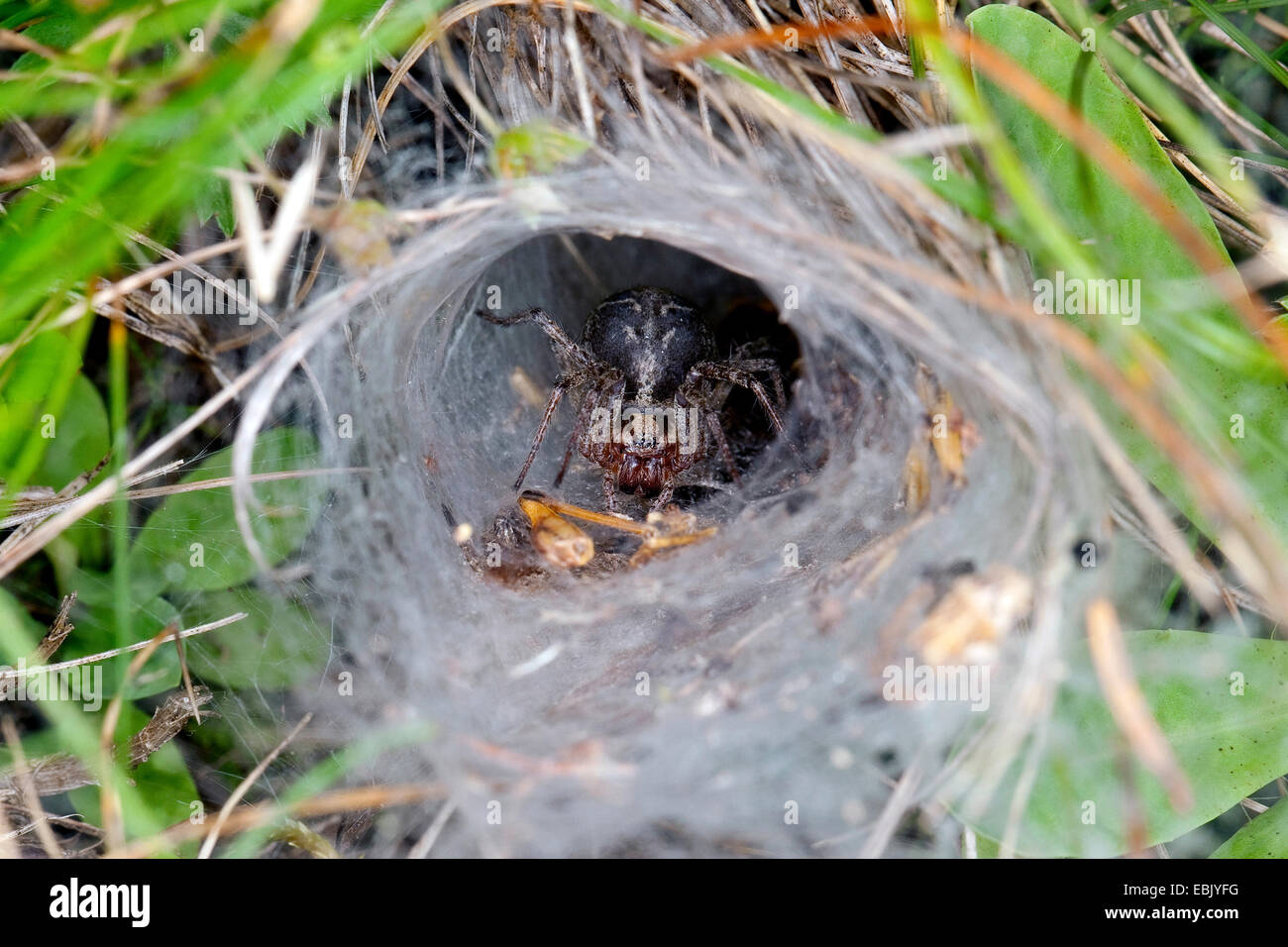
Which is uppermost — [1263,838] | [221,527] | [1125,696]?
[221,527]

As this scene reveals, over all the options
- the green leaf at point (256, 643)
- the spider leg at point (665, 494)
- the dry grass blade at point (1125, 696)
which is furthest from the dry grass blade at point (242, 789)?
the dry grass blade at point (1125, 696)

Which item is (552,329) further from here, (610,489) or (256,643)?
(256,643)

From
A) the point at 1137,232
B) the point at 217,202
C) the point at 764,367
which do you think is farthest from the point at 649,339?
the point at 1137,232

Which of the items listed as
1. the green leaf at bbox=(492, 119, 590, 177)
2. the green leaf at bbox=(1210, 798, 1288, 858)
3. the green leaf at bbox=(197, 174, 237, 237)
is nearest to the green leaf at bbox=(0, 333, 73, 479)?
the green leaf at bbox=(197, 174, 237, 237)

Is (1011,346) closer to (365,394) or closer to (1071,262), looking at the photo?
(1071,262)
